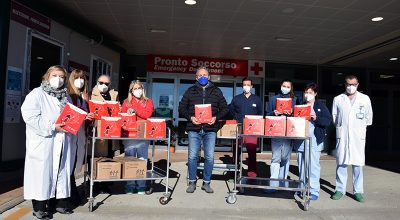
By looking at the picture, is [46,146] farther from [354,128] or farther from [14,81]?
[354,128]

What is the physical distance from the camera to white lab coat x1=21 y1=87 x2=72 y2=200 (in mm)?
3713

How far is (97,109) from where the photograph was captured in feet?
14.8

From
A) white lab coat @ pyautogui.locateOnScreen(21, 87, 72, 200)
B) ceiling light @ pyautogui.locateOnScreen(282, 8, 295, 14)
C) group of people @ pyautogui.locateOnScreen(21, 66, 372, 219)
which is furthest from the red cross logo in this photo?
white lab coat @ pyautogui.locateOnScreen(21, 87, 72, 200)

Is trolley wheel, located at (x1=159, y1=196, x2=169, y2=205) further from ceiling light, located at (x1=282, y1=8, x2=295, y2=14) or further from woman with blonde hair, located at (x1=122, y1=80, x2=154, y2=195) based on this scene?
ceiling light, located at (x1=282, y1=8, x2=295, y2=14)

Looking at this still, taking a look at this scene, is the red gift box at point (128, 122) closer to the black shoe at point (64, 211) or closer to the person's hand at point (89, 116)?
the person's hand at point (89, 116)

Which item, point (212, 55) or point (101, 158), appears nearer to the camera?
point (101, 158)

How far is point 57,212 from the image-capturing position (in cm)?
416

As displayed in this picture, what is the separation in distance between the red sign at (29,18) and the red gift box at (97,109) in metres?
2.81

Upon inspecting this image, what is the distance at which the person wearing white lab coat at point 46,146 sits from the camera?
3.74 m

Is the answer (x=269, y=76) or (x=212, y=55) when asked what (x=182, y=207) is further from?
(x=269, y=76)

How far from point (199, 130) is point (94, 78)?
542cm

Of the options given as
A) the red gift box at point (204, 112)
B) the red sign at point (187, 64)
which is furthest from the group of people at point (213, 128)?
the red sign at point (187, 64)

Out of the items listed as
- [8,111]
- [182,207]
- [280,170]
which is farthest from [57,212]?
[280,170]

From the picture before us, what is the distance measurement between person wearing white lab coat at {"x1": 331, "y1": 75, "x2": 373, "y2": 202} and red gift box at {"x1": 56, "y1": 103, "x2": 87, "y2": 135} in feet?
12.1
